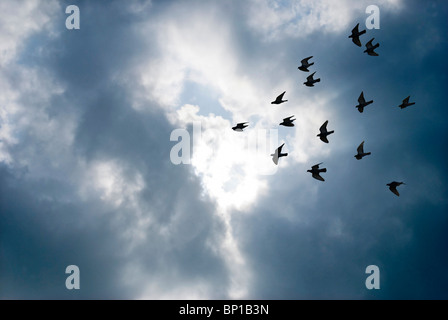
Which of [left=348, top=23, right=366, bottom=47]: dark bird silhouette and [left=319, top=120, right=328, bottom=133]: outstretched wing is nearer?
[left=348, top=23, right=366, bottom=47]: dark bird silhouette

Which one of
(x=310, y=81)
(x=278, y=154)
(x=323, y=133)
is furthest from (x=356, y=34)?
(x=278, y=154)

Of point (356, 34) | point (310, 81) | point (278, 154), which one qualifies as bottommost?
point (278, 154)

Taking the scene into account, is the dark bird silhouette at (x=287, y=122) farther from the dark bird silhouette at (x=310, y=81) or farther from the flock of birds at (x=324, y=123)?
the dark bird silhouette at (x=310, y=81)

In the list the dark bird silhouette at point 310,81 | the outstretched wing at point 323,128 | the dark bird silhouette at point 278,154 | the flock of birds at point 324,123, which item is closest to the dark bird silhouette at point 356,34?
the flock of birds at point 324,123

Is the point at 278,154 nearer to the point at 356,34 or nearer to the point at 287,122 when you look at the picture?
the point at 287,122

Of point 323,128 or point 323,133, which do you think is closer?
point 323,128

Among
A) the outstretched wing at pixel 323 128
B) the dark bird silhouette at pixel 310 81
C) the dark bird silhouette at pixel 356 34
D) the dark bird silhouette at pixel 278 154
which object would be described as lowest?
the dark bird silhouette at pixel 278 154

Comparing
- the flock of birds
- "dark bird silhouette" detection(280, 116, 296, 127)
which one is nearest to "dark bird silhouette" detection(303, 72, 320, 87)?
the flock of birds

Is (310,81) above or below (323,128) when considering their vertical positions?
above

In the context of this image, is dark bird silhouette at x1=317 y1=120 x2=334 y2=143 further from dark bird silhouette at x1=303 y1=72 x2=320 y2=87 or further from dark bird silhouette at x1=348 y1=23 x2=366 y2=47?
dark bird silhouette at x1=348 y1=23 x2=366 y2=47
